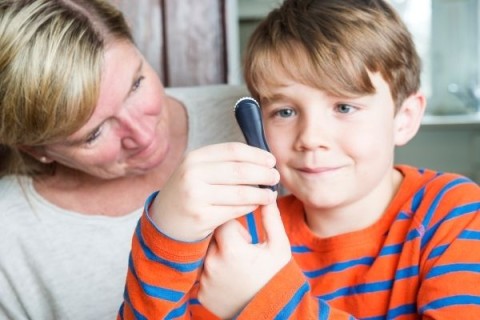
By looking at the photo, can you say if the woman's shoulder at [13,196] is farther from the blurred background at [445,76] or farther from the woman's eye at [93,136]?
the blurred background at [445,76]

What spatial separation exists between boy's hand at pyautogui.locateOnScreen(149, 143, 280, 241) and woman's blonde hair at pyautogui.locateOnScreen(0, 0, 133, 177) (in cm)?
49

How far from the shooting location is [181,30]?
1752mm

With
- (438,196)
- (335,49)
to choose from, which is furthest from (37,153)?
(438,196)

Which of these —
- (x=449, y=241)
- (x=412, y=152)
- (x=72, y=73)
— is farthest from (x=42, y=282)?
(x=412, y=152)

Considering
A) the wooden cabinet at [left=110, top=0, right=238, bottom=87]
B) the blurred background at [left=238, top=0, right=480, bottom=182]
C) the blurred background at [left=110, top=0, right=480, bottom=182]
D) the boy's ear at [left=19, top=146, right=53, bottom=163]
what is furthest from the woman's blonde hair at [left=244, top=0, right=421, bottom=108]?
the blurred background at [left=238, top=0, right=480, bottom=182]

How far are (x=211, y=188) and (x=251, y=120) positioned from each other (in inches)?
3.8

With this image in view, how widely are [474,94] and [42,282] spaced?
2799 millimetres

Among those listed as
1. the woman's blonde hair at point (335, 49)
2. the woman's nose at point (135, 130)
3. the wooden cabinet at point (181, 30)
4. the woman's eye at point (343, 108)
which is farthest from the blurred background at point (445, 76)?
the woman's eye at point (343, 108)

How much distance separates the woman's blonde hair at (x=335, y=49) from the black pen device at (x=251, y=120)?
0.22 meters

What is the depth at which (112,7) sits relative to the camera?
4.30ft

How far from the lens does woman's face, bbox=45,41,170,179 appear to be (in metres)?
1.17

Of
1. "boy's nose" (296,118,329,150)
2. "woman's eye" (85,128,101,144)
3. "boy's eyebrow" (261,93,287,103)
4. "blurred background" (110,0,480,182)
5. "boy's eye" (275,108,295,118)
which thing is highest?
"boy's eyebrow" (261,93,287,103)

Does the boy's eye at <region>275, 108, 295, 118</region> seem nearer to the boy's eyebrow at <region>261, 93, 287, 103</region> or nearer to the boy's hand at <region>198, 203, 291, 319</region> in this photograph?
the boy's eyebrow at <region>261, 93, 287, 103</region>

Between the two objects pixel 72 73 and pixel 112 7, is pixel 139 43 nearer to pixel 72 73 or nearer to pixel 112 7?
pixel 112 7
